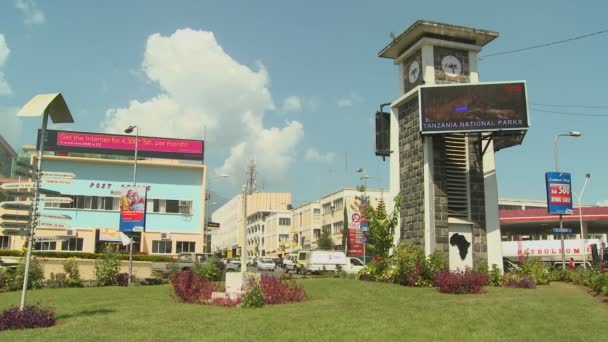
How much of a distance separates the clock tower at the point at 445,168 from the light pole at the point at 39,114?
15.0 m

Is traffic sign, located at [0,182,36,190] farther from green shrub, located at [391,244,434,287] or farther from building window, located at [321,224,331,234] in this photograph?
building window, located at [321,224,331,234]

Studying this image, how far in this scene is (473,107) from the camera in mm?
23703

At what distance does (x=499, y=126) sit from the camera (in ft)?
76.6

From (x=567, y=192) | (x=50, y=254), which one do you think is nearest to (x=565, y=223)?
(x=567, y=192)

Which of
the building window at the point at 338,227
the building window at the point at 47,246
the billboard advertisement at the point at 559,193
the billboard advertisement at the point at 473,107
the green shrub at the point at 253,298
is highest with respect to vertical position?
the billboard advertisement at the point at 473,107

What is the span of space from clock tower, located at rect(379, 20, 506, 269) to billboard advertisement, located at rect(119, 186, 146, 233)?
15.0 metres

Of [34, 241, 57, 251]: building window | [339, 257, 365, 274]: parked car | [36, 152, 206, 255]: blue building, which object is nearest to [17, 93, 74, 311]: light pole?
[339, 257, 365, 274]: parked car

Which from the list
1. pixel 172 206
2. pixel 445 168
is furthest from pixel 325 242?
pixel 445 168

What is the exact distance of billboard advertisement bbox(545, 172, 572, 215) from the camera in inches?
1123

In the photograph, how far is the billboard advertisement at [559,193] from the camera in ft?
93.6

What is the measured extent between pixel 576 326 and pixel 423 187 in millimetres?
12759

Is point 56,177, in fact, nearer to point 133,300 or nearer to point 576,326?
point 133,300

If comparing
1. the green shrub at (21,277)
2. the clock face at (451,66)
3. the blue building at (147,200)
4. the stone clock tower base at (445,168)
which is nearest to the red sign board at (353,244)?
the blue building at (147,200)

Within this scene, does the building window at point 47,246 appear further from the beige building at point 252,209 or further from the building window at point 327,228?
the beige building at point 252,209
